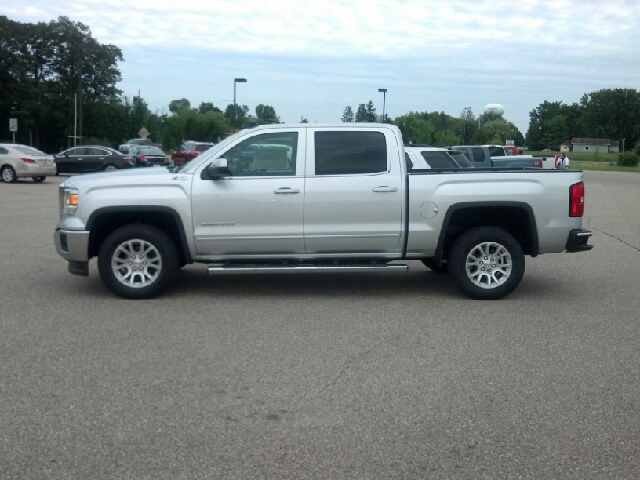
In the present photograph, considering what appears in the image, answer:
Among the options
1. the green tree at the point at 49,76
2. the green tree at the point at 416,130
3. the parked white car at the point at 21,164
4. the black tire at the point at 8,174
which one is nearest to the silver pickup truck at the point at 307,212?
the parked white car at the point at 21,164

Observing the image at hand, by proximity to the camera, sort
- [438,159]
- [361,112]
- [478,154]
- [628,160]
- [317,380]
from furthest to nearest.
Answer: [628,160] → [361,112] → [478,154] → [438,159] → [317,380]

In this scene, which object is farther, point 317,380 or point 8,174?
point 8,174

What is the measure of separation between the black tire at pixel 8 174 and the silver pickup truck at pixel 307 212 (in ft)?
81.0

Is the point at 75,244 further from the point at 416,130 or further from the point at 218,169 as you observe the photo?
the point at 416,130

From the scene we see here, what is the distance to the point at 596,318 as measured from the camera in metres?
8.53

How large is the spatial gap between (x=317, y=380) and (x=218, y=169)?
3.39 m

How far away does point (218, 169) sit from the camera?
8898 mm

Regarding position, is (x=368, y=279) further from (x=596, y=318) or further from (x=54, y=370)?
(x=54, y=370)

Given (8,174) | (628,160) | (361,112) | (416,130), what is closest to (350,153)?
(8,174)

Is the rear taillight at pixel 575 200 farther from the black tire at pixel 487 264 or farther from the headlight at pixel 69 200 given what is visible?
the headlight at pixel 69 200

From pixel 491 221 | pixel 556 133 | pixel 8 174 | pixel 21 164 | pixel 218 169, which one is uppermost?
pixel 556 133

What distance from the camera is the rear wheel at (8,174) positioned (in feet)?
106

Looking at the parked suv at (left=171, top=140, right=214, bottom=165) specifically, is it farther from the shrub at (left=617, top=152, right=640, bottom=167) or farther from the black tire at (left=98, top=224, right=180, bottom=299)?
the shrub at (left=617, top=152, right=640, bottom=167)

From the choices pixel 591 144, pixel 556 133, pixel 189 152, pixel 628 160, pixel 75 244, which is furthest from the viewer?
pixel 556 133
